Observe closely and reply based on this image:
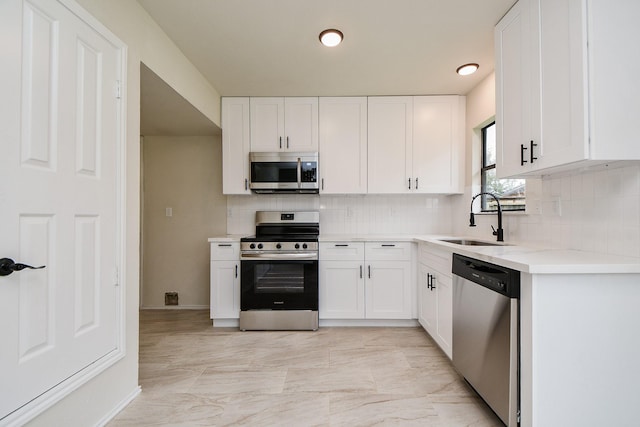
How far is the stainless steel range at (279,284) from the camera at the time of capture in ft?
9.93

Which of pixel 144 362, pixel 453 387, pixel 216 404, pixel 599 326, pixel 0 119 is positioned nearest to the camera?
pixel 0 119

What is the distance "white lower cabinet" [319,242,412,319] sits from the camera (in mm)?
3104

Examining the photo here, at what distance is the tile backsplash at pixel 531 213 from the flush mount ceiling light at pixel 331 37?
1.75 metres

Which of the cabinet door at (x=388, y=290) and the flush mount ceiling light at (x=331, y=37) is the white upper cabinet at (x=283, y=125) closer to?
the flush mount ceiling light at (x=331, y=37)

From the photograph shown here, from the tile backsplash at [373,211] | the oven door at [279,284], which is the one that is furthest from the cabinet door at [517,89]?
the oven door at [279,284]

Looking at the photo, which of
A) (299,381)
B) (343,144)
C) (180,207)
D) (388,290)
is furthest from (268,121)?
(299,381)

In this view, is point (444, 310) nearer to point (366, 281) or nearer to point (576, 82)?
point (366, 281)

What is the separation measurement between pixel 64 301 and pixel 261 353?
1553 millimetres

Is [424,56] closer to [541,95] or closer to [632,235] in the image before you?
[541,95]

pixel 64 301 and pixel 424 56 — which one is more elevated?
pixel 424 56

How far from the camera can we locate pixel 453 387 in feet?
6.61

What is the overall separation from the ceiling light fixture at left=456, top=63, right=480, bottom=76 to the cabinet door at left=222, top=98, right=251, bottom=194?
2166 mm

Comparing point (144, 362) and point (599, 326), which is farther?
point (144, 362)

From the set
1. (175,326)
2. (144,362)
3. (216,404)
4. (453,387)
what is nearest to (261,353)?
(216,404)
